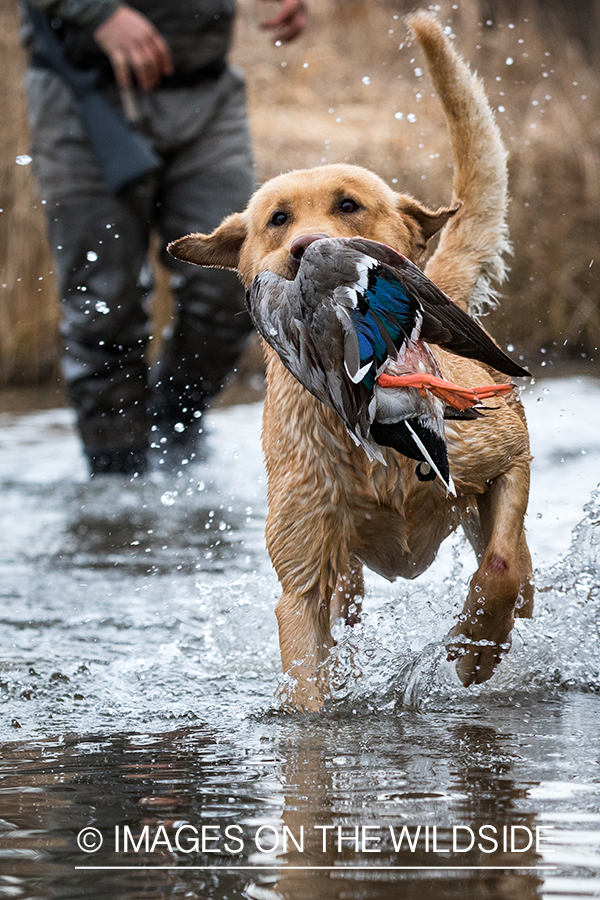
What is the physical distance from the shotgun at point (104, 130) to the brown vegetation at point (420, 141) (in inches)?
139

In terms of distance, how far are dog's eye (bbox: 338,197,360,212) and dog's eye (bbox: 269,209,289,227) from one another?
0.46ft

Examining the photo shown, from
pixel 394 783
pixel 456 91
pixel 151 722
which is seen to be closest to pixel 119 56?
pixel 456 91

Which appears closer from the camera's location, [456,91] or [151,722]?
[151,722]

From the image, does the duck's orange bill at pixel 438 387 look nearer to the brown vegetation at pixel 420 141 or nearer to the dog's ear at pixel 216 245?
the dog's ear at pixel 216 245

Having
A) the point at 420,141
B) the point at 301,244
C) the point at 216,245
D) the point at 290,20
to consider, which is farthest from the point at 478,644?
the point at 420,141

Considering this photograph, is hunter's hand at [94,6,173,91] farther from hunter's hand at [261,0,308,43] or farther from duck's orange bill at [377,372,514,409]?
duck's orange bill at [377,372,514,409]

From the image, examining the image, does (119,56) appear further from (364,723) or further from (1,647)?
(364,723)

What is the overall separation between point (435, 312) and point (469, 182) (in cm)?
132

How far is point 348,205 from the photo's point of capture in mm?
2861

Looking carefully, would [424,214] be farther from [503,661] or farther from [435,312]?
[503,661]

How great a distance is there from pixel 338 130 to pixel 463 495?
853 cm

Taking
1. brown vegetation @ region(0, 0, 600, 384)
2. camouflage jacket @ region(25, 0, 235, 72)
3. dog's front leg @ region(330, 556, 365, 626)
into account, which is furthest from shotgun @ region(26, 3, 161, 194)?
brown vegetation @ region(0, 0, 600, 384)

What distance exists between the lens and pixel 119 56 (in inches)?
197

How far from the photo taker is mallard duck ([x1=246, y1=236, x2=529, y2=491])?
2.28 m
